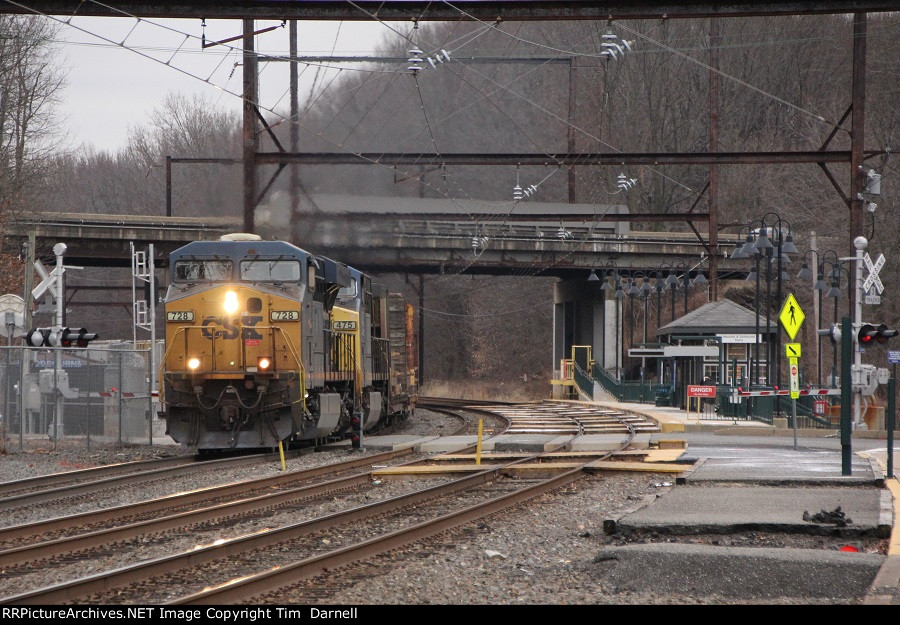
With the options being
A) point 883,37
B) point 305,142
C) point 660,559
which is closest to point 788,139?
point 883,37

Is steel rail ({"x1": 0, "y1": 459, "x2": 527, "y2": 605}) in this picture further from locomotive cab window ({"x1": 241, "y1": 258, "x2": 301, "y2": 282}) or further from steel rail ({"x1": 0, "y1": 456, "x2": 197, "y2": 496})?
locomotive cab window ({"x1": 241, "y1": 258, "x2": 301, "y2": 282})

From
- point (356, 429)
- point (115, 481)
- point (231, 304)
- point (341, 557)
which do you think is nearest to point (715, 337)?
point (356, 429)

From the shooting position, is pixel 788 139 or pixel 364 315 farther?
pixel 788 139

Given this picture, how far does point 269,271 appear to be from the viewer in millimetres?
18875

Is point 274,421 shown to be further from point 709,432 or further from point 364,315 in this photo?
point 709,432

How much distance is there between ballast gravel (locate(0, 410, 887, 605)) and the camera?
7.54 m

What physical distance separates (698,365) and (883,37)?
2559cm

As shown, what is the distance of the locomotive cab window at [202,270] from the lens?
1883 cm

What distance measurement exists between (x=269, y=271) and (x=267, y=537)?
947cm

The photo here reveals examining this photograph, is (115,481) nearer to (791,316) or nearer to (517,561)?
(517,561)

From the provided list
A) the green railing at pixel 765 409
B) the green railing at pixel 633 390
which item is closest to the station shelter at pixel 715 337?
the green railing at pixel 765 409

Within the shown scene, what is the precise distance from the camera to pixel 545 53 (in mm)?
60406

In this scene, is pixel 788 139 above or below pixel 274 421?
above
